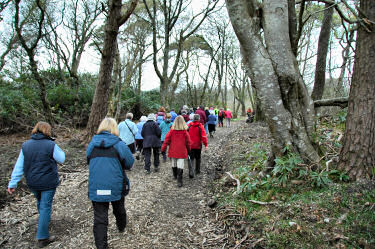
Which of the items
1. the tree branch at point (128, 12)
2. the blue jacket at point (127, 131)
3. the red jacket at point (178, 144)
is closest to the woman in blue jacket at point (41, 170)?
the red jacket at point (178, 144)

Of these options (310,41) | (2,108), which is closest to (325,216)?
(2,108)

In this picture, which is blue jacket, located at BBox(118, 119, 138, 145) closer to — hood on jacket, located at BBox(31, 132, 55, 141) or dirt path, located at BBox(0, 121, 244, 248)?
dirt path, located at BBox(0, 121, 244, 248)

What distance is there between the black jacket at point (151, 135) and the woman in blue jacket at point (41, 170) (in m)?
3.54

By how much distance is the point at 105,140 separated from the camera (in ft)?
10.8

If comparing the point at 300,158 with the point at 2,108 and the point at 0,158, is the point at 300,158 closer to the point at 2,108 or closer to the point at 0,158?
the point at 0,158

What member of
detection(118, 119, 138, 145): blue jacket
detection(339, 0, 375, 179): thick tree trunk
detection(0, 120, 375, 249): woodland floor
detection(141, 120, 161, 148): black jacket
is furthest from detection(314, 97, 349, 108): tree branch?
detection(118, 119, 138, 145): blue jacket

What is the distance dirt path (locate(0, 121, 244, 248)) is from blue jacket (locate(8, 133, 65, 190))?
1.00m

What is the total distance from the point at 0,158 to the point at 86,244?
522cm

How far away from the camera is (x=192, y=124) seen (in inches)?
277

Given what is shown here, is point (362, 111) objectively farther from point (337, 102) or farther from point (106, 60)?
point (106, 60)

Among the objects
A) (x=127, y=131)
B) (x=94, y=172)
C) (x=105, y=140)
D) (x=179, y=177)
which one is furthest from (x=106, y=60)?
(x=94, y=172)

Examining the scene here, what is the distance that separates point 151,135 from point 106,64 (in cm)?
337

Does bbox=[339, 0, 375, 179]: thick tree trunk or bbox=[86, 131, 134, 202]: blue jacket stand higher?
bbox=[339, 0, 375, 179]: thick tree trunk

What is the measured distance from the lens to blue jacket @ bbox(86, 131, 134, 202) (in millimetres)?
3227
